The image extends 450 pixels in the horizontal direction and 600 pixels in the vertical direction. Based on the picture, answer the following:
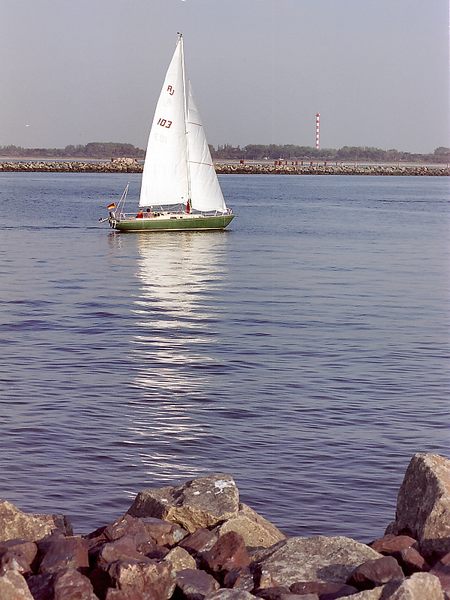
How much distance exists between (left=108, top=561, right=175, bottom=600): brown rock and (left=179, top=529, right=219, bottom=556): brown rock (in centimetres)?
89

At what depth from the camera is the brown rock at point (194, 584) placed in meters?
7.67

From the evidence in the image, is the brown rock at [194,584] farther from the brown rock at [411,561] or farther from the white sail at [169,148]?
the white sail at [169,148]

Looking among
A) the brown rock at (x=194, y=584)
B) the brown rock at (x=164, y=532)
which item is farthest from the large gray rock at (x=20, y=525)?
the brown rock at (x=194, y=584)

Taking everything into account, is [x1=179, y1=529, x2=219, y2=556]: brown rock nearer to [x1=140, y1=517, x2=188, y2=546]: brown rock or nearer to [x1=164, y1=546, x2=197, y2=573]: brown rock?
[x1=140, y1=517, x2=188, y2=546]: brown rock

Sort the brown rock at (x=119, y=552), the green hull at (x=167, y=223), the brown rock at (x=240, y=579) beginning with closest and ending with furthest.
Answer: the brown rock at (x=240, y=579), the brown rock at (x=119, y=552), the green hull at (x=167, y=223)

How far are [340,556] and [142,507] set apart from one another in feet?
7.16

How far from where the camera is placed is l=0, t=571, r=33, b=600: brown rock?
7020 millimetres

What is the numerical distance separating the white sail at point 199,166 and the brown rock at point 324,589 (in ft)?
181

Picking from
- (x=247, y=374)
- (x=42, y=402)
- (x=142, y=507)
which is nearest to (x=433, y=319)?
(x=247, y=374)

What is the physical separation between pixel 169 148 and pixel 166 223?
Result: 4.64 m

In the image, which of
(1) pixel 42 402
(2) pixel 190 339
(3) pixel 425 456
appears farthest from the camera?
(2) pixel 190 339

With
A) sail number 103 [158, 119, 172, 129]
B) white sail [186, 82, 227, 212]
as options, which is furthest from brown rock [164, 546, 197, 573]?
sail number 103 [158, 119, 172, 129]

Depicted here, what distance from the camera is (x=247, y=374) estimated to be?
20109mm

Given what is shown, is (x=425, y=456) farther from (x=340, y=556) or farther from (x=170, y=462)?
(x=170, y=462)
